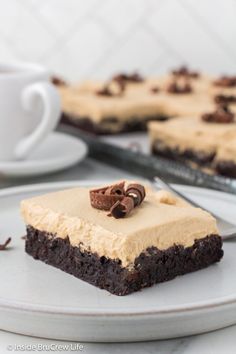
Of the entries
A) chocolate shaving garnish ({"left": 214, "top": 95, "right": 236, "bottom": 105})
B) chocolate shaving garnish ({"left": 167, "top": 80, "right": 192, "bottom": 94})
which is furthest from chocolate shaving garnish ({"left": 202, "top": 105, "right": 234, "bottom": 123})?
chocolate shaving garnish ({"left": 167, "top": 80, "right": 192, "bottom": 94})

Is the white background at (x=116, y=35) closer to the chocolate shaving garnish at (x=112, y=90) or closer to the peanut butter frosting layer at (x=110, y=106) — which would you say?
the chocolate shaving garnish at (x=112, y=90)

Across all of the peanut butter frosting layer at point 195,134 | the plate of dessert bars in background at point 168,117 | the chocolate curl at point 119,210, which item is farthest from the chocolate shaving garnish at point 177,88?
the chocolate curl at point 119,210

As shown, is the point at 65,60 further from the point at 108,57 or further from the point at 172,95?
the point at 172,95

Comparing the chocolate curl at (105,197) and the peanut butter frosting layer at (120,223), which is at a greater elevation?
the chocolate curl at (105,197)

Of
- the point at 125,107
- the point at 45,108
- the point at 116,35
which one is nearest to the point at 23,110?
the point at 45,108

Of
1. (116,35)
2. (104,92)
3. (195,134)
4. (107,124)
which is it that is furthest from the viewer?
(116,35)

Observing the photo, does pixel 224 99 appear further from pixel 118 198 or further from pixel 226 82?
pixel 118 198

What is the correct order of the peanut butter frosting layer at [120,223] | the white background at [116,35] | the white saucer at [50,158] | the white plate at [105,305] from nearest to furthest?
1. the white plate at [105,305]
2. the peanut butter frosting layer at [120,223]
3. the white saucer at [50,158]
4. the white background at [116,35]
